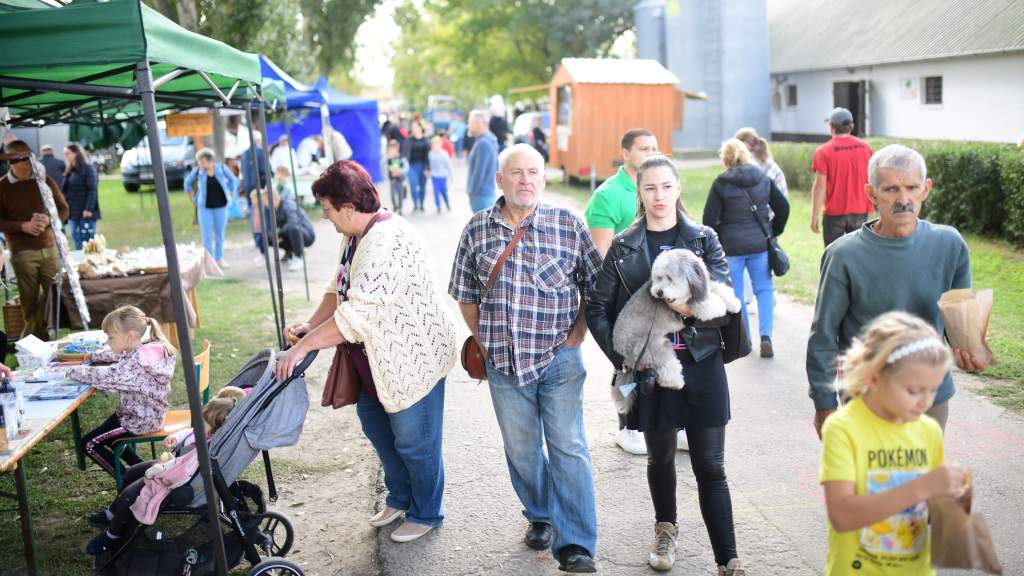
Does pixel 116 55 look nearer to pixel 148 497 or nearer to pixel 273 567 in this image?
pixel 148 497

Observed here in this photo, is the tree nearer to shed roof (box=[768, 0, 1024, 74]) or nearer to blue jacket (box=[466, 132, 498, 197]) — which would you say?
shed roof (box=[768, 0, 1024, 74])

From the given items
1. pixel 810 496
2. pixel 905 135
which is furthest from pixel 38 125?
pixel 905 135

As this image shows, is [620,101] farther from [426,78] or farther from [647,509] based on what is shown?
[426,78]

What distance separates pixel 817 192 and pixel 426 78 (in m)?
67.1

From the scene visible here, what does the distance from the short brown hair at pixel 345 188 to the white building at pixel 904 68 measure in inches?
767

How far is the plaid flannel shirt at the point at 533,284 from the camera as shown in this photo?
4.14 meters

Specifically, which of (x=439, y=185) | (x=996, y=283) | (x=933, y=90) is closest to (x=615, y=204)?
(x=996, y=283)

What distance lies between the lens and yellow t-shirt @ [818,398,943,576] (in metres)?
2.68

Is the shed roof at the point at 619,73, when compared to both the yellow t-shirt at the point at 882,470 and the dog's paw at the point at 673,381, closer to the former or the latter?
the dog's paw at the point at 673,381

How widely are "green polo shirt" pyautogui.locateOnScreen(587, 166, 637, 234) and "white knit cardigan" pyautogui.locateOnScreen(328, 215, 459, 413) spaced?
1305 millimetres

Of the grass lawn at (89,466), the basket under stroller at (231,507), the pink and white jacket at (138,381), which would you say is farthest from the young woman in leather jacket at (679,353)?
the grass lawn at (89,466)

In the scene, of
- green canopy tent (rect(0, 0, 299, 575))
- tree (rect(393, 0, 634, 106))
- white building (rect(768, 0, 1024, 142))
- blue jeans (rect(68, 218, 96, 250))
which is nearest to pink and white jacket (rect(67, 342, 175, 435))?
green canopy tent (rect(0, 0, 299, 575))

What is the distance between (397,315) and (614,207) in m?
1.68

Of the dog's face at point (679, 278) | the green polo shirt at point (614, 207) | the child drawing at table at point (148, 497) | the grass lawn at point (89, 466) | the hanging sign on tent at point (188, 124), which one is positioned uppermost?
the hanging sign on tent at point (188, 124)
